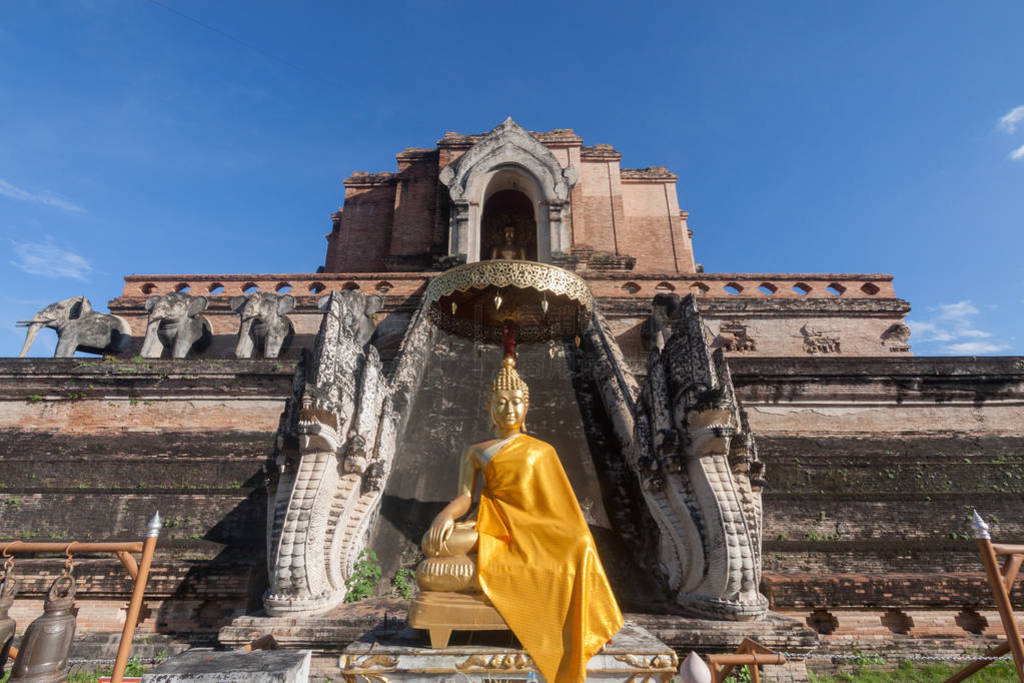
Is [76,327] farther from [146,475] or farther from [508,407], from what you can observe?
[508,407]

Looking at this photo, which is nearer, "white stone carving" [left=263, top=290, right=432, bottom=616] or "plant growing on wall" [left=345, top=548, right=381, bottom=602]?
"white stone carving" [left=263, top=290, right=432, bottom=616]

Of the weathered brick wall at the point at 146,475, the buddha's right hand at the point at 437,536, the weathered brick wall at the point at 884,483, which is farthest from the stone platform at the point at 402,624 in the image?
the weathered brick wall at the point at 146,475

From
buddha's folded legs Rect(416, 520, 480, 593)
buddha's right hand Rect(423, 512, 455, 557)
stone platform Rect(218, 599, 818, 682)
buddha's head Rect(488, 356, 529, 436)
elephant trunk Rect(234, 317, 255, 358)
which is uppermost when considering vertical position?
elephant trunk Rect(234, 317, 255, 358)

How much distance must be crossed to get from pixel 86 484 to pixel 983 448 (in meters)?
12.4

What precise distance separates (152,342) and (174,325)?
0.52m

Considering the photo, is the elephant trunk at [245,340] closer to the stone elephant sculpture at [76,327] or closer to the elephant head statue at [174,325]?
the elephant head statue at [174,325]

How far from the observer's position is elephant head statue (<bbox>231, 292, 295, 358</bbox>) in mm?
10469

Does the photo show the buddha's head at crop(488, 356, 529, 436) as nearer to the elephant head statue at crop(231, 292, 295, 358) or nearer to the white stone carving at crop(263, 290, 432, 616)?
the white stone carving at crop(263, 290, 432, 616)

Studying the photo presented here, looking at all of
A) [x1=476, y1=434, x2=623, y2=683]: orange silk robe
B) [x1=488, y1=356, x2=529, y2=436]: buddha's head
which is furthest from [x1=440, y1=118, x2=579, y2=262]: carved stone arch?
[x1=476, y1=434, x2=623, y2=683]: orange silk robe

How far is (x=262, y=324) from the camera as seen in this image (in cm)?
1066

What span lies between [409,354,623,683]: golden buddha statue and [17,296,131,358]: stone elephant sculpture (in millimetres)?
10855

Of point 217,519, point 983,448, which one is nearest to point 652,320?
point 983,448

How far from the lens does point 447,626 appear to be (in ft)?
10.1

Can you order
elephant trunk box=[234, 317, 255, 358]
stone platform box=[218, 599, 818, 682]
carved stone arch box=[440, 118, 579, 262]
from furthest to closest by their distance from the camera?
carved stone arch box=[440, 118, 579, 262]
elephant trunk box=[234, 317, 255, 358]
stone platform box=[218, 599, 818, 682]
